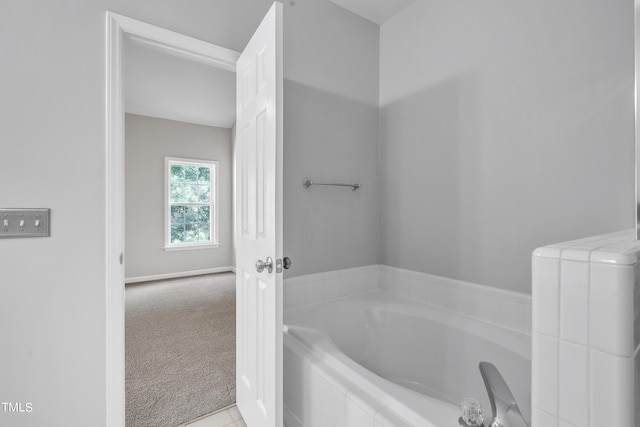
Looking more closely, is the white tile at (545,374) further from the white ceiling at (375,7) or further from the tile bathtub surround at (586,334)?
the white ceiling at (375,7)

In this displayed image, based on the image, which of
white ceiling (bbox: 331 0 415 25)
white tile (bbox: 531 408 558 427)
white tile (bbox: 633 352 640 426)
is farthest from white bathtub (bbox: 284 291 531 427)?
white ceiling (bbox: 331 0 415 25)

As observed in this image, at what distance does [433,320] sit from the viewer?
5.66ft

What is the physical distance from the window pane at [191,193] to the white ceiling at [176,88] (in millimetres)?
1098

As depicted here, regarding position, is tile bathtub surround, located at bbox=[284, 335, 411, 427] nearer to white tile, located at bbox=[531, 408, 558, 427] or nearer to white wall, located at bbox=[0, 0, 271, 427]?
white tile, located at bbox=[531, 408, 558, 427]

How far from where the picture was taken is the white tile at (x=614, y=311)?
454 mm

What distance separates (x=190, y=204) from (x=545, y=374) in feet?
17.2

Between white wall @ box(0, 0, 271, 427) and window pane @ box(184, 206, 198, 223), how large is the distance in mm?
3874

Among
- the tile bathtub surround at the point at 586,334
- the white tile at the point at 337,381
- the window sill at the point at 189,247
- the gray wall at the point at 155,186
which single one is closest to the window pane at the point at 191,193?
the gray wall at the point at 155,186

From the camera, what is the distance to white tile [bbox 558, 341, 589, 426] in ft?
1.61

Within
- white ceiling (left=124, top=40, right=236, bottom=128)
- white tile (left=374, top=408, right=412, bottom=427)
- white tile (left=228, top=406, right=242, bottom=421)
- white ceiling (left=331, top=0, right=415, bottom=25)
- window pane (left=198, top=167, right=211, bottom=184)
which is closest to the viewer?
white tile (left=374, top=408, right=412, bottom=427)

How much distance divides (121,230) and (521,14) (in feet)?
7.62

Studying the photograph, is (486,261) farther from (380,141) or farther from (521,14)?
(521,14)

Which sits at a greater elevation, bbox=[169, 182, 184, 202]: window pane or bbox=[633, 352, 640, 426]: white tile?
bbox=[169, 182, 184, 202]: window pane

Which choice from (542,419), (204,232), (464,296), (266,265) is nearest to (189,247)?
(204,232)
